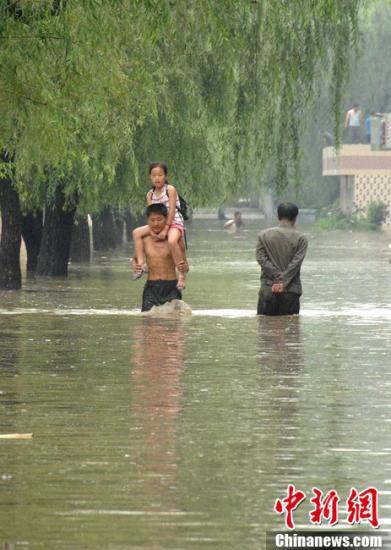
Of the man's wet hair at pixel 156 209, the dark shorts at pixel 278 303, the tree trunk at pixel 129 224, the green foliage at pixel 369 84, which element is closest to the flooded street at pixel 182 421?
the dark shorts at pixel 278 303

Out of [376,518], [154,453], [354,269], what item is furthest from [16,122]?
[354,269]

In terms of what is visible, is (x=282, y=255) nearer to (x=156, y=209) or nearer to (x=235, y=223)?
(x=156, y=209)

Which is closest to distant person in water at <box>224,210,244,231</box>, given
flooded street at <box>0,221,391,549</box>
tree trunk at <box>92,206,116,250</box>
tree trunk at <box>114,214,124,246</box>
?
tree trunk at <box>114,214,124,246</box>

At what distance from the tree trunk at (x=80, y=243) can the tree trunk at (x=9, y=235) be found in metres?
13.9

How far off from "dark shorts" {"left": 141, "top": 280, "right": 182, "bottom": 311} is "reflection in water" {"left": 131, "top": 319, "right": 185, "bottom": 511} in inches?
48.4

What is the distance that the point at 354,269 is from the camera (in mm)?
40688

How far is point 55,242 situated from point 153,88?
7.46m

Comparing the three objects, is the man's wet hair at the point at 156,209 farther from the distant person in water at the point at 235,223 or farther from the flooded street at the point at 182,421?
the distant person in water at the point at 235,223

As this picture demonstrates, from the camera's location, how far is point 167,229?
70.7ft

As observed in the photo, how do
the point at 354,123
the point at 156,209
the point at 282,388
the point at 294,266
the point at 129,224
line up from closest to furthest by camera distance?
the point at 282,388 → the point at 156,209 → the point at 294,266 → the point at 129,224 → the point at 354,123

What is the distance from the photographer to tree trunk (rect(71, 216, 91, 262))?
147ft

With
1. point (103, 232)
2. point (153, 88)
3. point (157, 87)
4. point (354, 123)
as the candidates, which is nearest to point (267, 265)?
point (153, 88)

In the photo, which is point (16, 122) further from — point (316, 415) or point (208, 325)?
point (316, 415)

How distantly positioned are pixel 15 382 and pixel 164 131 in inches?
664
